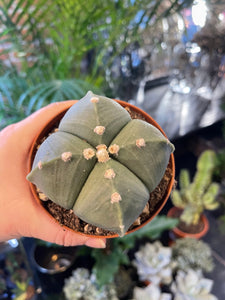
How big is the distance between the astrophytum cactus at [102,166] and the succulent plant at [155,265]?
21.1 inches

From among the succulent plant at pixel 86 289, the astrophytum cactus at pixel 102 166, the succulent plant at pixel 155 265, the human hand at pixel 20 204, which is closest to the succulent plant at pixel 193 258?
the succulent plant at pixel 155 265

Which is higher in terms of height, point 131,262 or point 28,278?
point 28,278

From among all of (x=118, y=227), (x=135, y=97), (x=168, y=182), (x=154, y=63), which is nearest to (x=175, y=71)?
(x=154, y=63)

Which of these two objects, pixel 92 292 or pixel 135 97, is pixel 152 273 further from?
pixel 135 97

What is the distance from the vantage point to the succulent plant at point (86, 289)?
28.9 inches

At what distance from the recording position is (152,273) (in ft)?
2.51

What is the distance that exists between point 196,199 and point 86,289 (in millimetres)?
510

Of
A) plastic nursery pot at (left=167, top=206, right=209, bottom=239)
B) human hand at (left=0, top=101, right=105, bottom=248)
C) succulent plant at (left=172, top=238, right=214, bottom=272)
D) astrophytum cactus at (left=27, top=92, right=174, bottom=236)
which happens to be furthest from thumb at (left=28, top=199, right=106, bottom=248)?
plastic nursery pot at (left=167, top=206, right=209, bottom=239)

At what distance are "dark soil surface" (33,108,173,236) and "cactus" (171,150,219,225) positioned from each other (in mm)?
462

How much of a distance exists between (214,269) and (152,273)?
27 cm

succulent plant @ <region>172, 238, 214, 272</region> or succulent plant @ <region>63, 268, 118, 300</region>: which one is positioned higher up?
succulent plant @ <region>63, 268, 118, 300</region>

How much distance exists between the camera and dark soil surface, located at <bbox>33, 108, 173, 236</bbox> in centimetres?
40

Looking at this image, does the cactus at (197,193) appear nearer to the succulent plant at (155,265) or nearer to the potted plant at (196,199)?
the potted plant at (196,199)

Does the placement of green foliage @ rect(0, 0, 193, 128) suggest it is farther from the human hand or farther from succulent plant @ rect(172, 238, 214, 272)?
succulent plant @ rect(172, 238, 214, 272)
